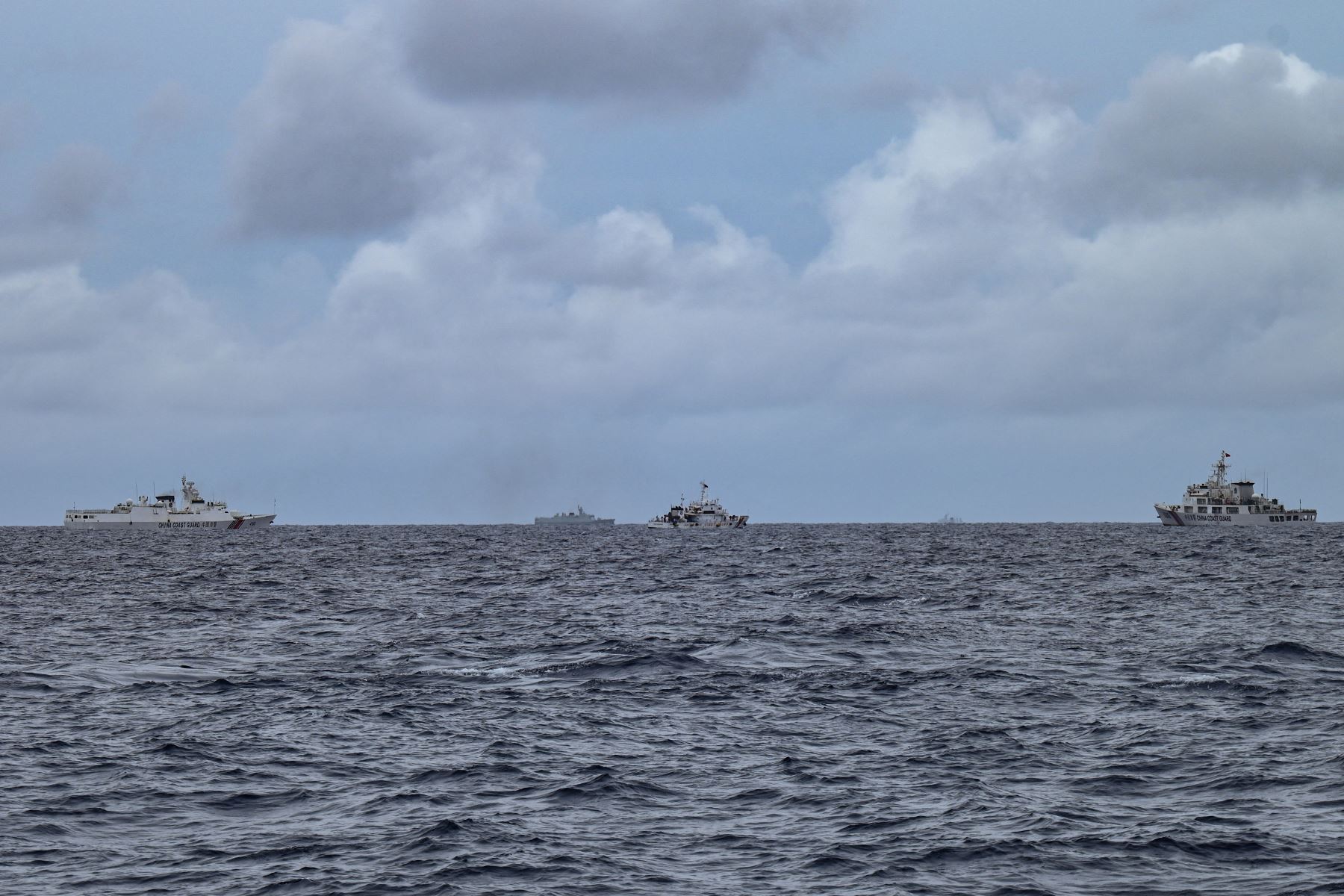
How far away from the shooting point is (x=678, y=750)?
1095 inches

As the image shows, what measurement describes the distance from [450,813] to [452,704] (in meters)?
11.5

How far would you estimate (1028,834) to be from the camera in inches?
824

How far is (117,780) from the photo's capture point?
81.7ft

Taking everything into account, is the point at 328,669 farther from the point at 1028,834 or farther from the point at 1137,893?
the point at 1137,893

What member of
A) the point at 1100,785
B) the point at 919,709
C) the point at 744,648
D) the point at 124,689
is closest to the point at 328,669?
the point at 124,689

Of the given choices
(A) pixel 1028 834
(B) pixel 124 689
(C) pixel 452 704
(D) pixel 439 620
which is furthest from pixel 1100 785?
(D) pixel 439 620

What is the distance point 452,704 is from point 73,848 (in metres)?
13.8

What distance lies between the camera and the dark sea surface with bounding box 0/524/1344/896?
64.0 feet

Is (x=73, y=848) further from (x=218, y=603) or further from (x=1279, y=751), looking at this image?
(x=218, y=603)

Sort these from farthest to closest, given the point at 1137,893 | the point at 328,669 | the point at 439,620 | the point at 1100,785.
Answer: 1. the point at 439,620
2. the point at 328,669
3. the point at 1100,785
4. the point at 1137,893

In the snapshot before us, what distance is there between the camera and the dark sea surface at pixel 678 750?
19.5 metres

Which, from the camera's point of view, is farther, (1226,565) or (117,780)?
(1226,565)

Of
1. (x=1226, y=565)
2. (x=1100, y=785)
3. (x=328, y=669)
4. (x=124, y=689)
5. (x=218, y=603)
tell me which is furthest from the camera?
(x=1226, y=565)

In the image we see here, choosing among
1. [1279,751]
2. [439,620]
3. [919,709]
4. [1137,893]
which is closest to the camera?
[1137,893]
